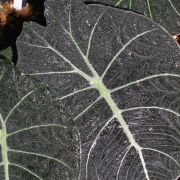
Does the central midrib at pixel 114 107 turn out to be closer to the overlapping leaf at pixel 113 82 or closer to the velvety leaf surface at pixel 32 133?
the overlapping leaf at pixel 113 82

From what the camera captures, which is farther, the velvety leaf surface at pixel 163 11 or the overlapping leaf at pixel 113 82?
the velvety leaf surface at pixel 163 11

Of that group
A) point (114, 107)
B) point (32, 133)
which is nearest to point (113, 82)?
point (114, 107)

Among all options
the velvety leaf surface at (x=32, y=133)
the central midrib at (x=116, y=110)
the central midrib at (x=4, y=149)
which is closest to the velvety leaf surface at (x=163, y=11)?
the central midrib at (x=116, y=110)

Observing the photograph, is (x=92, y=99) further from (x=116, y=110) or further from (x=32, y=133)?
(x=32, y=133)

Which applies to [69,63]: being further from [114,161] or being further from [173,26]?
[173,26]

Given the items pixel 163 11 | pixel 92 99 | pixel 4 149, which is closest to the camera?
pixel 4 149

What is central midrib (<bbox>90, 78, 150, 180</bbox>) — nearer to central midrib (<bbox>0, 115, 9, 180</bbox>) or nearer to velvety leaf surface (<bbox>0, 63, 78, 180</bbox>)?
velvety leaf surface (<bbox>0, 63, 78, 180</bbox>)

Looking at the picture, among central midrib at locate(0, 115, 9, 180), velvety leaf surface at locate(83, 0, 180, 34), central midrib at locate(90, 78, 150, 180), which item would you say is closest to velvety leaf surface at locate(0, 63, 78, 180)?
central midrib at locate(0, 115, 9, 180)

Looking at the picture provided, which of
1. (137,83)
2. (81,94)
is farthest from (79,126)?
(137,83)
